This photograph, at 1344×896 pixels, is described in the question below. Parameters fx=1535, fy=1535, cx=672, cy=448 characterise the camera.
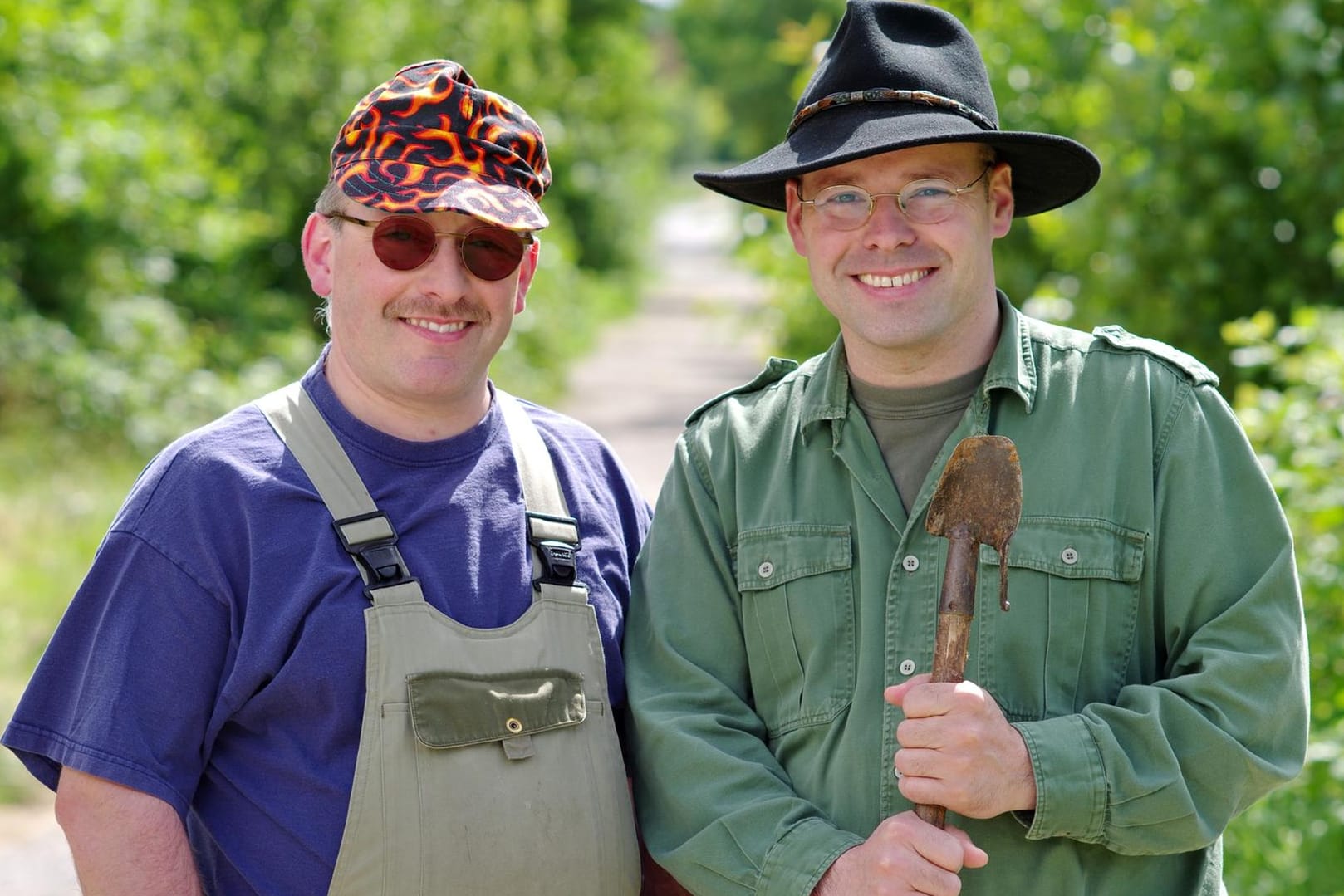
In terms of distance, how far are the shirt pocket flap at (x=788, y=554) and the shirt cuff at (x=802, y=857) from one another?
17.1 inches

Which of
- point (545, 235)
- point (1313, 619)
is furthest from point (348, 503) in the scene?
point (545, 235)

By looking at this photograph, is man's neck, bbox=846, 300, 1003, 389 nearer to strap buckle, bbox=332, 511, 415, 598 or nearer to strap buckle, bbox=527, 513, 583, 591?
strap buckle, bbox=527, 513, 583, 591

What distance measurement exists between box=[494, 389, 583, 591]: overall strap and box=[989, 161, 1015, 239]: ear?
0.95 metres

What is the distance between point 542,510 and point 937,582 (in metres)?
0.76

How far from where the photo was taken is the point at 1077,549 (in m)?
2.51

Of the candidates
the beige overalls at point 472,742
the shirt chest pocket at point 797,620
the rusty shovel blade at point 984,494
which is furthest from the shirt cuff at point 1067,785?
the beige overalls at point 472,742

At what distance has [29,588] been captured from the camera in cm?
700

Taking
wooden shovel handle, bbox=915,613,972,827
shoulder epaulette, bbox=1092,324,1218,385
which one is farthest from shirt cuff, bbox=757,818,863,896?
shoulder epaulette, bbox=1092,324,1218,385

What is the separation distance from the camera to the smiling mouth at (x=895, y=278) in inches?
104

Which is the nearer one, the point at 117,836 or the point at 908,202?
the point at 117,836

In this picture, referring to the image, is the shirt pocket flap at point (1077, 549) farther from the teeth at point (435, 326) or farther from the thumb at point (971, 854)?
the teeth at point (435, 326)

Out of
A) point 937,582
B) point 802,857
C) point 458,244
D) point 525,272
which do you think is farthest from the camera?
point 525,272

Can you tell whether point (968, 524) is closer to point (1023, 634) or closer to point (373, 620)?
point (1023, 634)

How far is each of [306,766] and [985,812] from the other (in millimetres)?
1113
